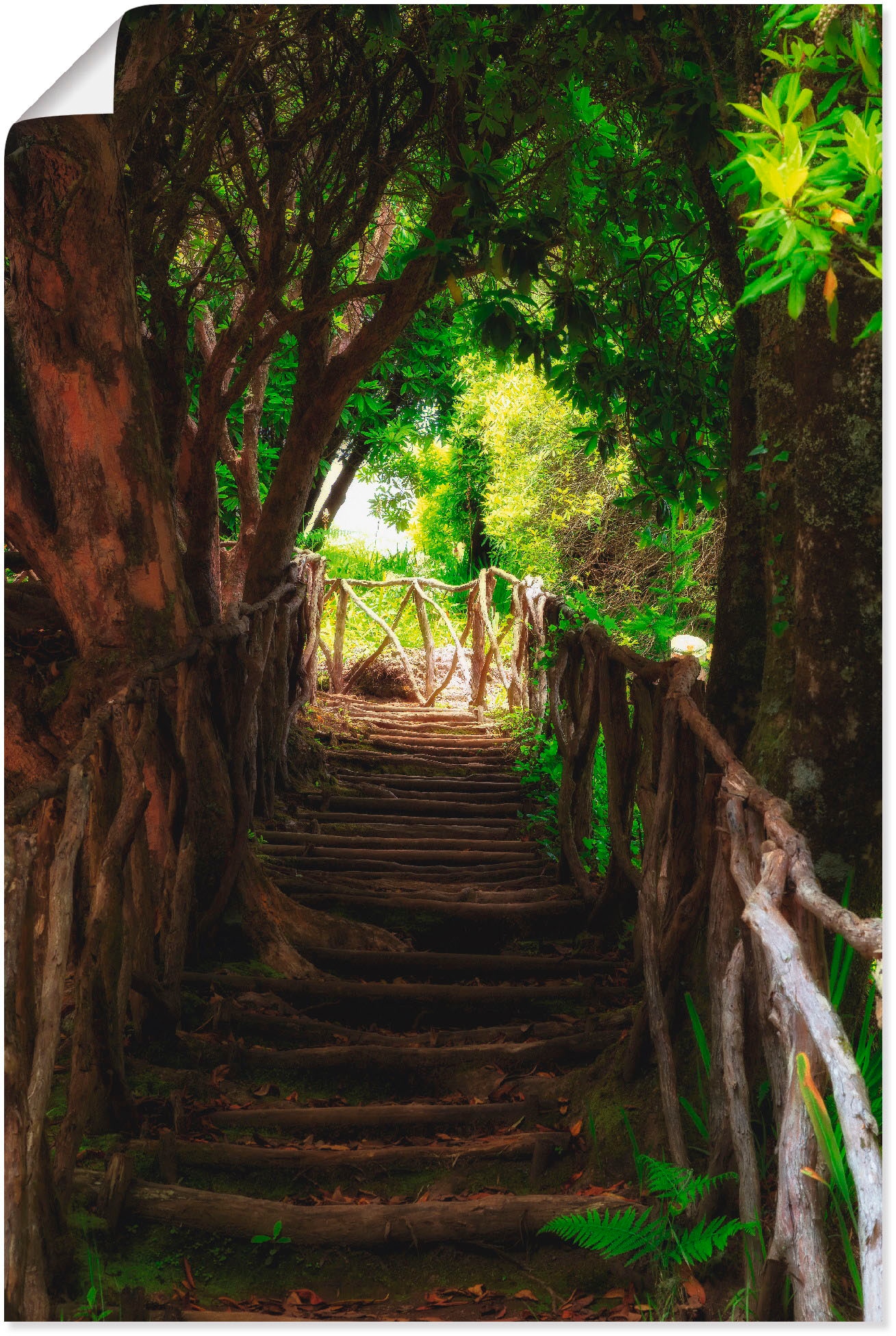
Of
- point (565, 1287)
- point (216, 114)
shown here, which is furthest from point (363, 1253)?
point (216, 114)

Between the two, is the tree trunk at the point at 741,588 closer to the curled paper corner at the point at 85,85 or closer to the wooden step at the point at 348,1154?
the wooden step at the point at 348,1154

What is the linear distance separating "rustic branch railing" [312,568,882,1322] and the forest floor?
0.28 metres

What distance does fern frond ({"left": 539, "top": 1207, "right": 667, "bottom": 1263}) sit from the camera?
1862mm

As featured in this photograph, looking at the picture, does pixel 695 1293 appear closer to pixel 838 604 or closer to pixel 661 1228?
pixel 661 1228

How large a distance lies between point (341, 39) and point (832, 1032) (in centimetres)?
375

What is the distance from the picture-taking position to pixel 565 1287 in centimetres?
195

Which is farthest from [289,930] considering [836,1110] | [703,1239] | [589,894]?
[836,1110]

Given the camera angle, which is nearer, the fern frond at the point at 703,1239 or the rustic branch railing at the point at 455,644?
the fern frond at the point at 703,1239

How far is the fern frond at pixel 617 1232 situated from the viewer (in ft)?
6.11

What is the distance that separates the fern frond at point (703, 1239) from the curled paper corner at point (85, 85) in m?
2.19

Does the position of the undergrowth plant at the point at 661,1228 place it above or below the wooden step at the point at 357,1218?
above

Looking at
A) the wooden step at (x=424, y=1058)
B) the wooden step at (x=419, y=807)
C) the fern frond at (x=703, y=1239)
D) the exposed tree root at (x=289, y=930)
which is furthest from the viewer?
the wooden step at (x=419, y=807)

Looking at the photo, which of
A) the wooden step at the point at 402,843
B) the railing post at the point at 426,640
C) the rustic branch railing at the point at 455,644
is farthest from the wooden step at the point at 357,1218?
the railing post at the point at 426,640

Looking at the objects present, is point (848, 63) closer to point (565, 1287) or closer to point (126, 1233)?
point (565, 1287)
